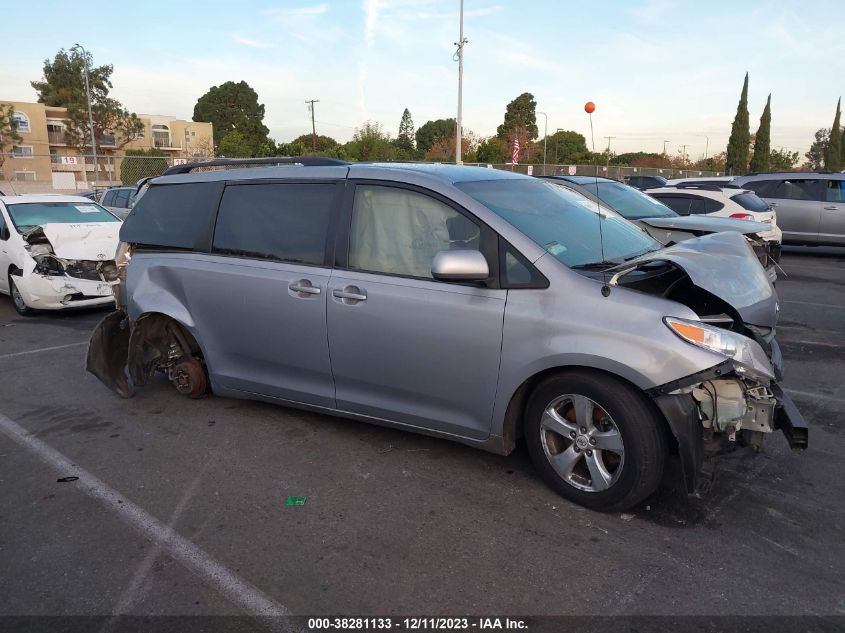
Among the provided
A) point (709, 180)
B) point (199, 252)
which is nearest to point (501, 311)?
point (199, 252)

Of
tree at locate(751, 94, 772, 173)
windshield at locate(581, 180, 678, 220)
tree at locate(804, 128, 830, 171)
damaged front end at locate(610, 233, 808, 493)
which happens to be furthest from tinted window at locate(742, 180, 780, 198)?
tree at locate(804, 128, 830, 171)

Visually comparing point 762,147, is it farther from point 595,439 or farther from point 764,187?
point 595,439

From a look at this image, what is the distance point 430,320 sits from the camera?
3676 millimetres

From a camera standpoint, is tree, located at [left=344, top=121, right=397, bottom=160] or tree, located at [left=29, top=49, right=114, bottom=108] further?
tree, located at [left=29, top=49, right=114, bottom=108]

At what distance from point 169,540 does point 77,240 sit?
6955 mm

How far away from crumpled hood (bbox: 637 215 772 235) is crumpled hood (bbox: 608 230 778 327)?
1650 mm

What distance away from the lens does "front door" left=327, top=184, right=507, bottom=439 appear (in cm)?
358

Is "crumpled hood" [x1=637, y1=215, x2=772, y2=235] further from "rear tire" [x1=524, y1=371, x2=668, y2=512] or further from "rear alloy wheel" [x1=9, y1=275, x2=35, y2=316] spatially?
"rear alloy wheel" [x1=9, y1=275, x2=35, y2=316]

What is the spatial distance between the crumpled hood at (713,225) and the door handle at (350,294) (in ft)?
11.2

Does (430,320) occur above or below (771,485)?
above

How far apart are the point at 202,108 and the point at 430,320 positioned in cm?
10732

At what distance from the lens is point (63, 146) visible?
2265 inches

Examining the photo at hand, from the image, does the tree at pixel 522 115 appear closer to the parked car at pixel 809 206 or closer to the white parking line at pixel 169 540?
the parked car at pixel 809 206

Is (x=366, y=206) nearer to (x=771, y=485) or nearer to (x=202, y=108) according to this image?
(x=771, y=485)
